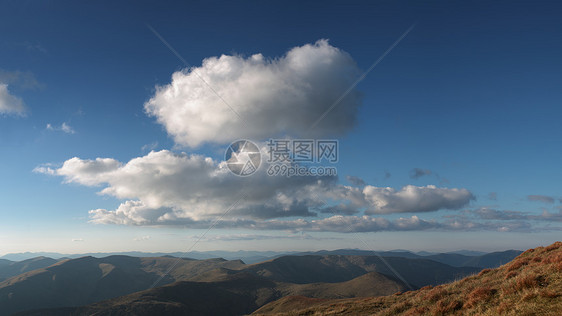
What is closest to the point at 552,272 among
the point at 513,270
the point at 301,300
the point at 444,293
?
the point at 444,293

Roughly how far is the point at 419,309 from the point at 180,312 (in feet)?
685

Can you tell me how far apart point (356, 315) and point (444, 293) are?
10.3m

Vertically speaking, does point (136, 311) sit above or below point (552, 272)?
below

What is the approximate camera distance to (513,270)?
2878 centimetres

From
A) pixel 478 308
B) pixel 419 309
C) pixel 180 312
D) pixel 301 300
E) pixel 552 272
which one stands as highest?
pixel 552 272

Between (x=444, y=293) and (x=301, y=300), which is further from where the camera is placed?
(x=301, y=300)

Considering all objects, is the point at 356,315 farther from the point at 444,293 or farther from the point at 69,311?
the point at 69,311

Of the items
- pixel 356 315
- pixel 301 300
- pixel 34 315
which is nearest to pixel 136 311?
pixel 34 315

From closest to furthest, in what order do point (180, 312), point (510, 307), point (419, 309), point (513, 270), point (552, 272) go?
point (510, 307) → point (552, 272) → point (419, 309) → point (513, 270) → point (180, 312)

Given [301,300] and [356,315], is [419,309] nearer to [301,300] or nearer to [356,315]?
[356,315]

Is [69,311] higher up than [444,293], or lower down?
lower down

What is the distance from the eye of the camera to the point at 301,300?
115 m

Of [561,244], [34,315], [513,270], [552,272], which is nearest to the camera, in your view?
[552,272]

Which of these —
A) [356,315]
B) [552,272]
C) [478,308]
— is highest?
[552,272]
